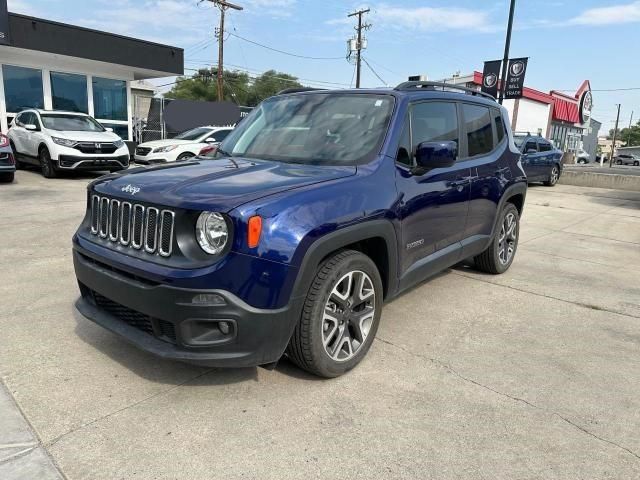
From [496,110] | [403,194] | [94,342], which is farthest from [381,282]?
[496,110]

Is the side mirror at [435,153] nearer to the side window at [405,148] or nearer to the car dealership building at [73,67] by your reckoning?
the side window at [405,148]

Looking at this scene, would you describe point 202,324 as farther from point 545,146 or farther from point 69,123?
point 545,146

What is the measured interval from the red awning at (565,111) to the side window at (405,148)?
48.1 m

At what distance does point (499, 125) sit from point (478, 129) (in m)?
0.61

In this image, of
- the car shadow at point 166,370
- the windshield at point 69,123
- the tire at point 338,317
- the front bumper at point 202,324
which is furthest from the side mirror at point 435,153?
the windshield at point 69,123

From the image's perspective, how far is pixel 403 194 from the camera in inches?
135

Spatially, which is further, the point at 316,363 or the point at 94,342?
the point at 94,342

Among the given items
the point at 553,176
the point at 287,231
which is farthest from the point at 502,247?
the point at 553,176

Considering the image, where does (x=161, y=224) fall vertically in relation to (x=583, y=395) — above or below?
above

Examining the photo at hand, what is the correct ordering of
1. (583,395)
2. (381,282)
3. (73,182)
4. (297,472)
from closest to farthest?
(297,472) < (583,395) < (381,282) < (73,182)

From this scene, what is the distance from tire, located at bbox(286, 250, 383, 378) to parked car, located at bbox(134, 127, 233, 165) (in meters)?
9.87

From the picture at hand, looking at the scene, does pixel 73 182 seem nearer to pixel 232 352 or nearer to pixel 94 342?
pixel 94 342

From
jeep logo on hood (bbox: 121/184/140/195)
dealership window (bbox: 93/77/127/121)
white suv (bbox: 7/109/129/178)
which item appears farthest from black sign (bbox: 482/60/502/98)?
jeep logo on hood (bbox: 121/184/140/195)

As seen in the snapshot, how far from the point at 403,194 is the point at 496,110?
242 centimetres
